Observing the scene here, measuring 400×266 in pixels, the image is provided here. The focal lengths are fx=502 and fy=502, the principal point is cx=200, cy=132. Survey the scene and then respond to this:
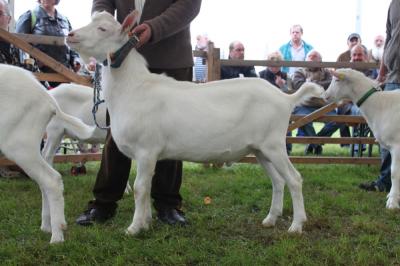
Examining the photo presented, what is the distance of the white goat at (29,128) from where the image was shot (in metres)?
3.40

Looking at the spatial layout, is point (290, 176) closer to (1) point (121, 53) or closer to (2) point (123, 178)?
(2) point (123, 178)

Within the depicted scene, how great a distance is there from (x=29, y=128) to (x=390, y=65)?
163 inches

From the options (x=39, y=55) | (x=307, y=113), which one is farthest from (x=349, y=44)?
(x=39, y=55)

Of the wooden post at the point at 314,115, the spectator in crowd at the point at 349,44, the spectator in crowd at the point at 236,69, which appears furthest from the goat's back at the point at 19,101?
the spectator in crowd at the point at 349,44

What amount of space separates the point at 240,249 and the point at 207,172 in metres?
3.80

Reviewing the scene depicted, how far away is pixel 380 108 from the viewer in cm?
554

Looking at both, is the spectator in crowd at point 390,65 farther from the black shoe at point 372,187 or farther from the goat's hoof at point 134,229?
the goat's hoof at point 134,229

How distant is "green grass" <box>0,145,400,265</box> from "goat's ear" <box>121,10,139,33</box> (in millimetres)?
1542

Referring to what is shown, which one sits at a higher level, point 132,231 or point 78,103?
point 78,103

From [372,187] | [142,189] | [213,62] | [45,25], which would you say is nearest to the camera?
[142,189]

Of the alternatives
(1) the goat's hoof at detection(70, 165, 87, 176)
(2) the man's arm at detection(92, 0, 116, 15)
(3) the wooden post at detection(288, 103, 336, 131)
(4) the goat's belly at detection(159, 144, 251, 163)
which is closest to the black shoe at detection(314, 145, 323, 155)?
(3) the wooden post at detection(288, 103, 336, 131)

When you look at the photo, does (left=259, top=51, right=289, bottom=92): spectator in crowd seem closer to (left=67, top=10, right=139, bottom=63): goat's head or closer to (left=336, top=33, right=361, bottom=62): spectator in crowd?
(left=336, top=33, right=361, bottom=62): spectator in crowd

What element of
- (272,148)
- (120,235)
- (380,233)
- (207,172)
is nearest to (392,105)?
(380,233)

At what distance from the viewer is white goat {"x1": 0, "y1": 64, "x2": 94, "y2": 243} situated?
340 cm
